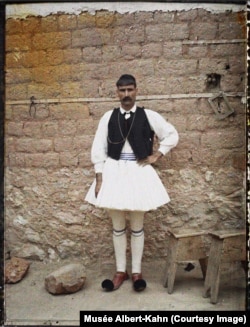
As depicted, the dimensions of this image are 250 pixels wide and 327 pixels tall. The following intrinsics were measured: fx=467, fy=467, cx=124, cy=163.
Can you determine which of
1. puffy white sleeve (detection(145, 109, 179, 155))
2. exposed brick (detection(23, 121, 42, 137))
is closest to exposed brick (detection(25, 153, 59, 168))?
exposed brick (detection(23, 121, 42, 137))

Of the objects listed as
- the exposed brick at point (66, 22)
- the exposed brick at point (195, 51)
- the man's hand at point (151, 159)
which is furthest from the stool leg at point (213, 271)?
the exposed brick at point (66, 22)

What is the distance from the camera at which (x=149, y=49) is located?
12.1ft

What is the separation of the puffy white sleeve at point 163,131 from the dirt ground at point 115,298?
1030 millimetres

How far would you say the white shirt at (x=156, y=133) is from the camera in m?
3.58

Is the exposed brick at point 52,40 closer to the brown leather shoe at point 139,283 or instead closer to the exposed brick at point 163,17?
the exposed brick at point 163,17

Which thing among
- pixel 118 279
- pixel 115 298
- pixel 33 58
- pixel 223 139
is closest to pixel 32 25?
pixel 33 58

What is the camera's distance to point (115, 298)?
351cm

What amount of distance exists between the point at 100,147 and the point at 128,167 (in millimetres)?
283

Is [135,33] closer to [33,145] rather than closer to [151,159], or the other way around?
[151,159]

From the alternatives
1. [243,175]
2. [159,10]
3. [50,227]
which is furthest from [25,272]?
[159,10]

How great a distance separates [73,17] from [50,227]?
5.60 feet

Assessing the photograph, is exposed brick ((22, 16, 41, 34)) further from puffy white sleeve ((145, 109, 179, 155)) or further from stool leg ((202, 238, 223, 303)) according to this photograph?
stool leg ((202, 238, 223, 303))

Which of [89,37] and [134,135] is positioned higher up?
[89,37]

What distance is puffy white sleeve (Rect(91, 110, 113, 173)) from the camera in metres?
3.60
